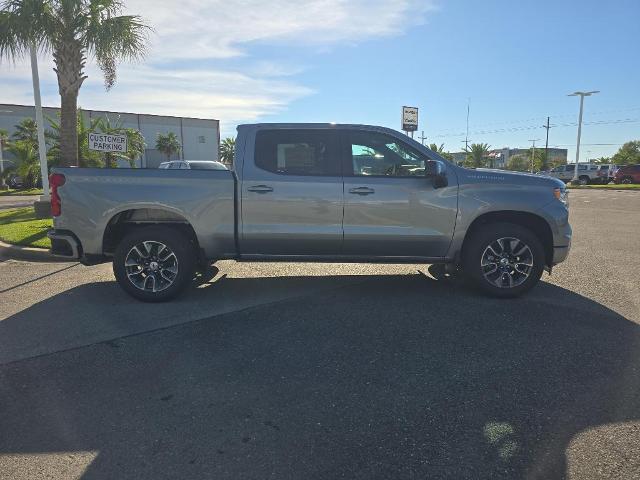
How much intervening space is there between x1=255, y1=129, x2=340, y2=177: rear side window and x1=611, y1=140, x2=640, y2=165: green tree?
86.2 metres

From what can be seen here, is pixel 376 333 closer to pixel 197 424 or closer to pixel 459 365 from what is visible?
pixel 459 365

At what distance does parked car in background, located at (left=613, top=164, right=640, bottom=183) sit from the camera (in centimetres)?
3912

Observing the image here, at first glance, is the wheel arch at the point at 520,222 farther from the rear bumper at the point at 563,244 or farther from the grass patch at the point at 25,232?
the grass patch at the point at 25,232

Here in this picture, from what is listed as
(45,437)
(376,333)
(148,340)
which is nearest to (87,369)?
(148,340)

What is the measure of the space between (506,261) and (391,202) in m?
1.49

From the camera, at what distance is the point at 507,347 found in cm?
416

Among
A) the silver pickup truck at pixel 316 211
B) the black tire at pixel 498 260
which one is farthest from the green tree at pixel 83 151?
the black tire at pixel 498 260

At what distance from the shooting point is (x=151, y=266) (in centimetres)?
550

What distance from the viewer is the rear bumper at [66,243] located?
18.0ft

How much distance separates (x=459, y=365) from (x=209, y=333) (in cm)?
225

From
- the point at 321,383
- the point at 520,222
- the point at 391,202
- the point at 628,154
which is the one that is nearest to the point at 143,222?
the point at 391,202

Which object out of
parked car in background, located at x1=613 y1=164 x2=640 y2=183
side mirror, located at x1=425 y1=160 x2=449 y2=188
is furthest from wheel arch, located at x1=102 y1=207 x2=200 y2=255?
parked car in background, located at x1=613 y1=164 x2=640 y2=183

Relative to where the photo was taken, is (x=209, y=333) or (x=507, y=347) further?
(x=209, y=333)

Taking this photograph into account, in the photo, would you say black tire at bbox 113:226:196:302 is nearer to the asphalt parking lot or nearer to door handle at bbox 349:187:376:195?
the asphalt parking lot
